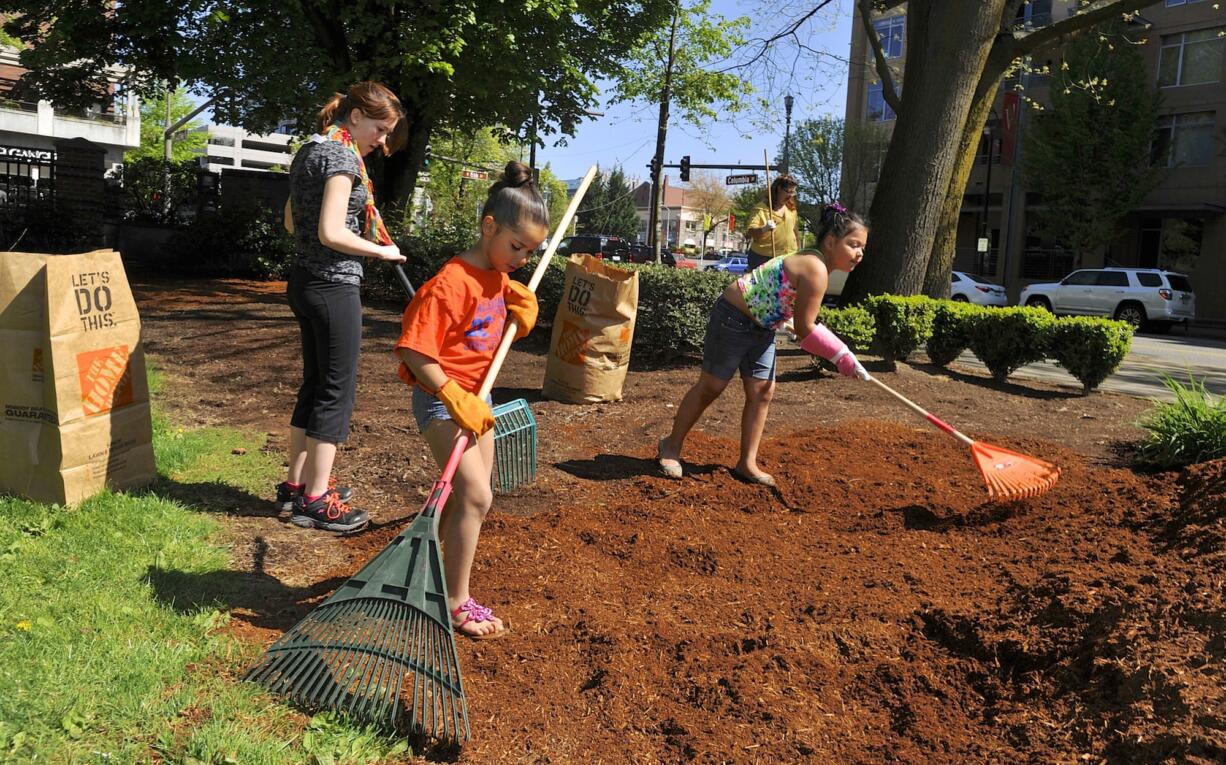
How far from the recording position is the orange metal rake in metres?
4.46

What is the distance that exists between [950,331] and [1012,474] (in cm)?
458

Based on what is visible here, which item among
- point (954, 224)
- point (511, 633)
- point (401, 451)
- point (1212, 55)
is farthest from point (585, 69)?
point (1212, 55)

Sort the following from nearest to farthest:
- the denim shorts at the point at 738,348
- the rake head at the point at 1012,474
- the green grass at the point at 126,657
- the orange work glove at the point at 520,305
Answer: the green grass at the point at 126,657
the orange work glove at the point at 520,305
the rake head at the point at 1012,474
the denim shorts at the point at 738,348

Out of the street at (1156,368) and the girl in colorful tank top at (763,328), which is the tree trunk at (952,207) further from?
the girl in colorful tank top at (763,328)

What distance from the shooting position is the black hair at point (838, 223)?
4.56 m

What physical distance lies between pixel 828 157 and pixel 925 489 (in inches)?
1634

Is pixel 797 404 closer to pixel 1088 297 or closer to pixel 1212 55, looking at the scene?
pixel 1088 297

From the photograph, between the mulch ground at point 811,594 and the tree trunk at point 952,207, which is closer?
the mulch ground at point 811,594

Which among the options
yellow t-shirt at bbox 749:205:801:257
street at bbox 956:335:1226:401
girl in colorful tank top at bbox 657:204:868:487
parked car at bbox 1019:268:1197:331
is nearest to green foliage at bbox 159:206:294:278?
yellow t-shirt at bbox 749:205:801:257

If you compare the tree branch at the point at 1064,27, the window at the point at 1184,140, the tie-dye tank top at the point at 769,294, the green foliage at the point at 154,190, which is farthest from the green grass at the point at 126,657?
the window at the point at 1184,140

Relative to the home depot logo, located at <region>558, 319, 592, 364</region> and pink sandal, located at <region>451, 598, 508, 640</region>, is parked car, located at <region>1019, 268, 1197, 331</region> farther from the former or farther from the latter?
pink sandal, located at <region>451, 598, 508, 640</region>

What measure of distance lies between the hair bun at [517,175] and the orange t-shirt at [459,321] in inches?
12.6

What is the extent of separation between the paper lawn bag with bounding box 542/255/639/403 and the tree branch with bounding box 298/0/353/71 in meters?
8.55

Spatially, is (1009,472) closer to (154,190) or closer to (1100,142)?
(154,190)
